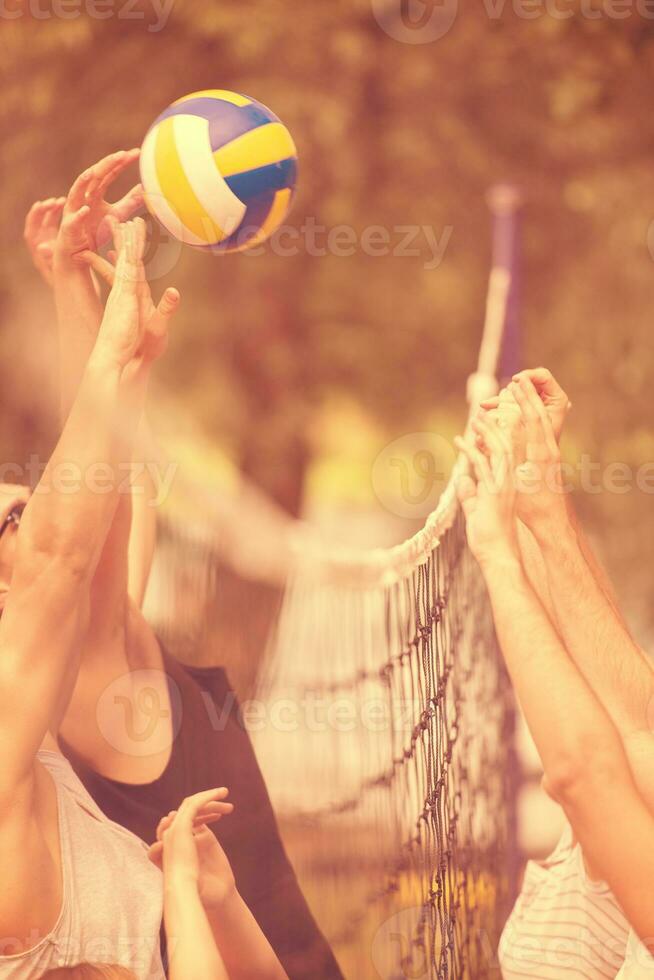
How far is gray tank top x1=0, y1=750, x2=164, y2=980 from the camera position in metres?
1.77

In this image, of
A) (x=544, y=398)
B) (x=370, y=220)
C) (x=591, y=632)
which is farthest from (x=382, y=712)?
(x=370, y=220)

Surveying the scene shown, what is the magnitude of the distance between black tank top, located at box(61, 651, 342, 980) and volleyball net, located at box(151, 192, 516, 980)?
8.5 inches

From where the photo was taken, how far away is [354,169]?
443 cm

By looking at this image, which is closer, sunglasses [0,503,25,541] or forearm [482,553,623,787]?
forearm [482,553,623,787]

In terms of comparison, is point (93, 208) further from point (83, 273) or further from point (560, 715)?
point (560, 715)

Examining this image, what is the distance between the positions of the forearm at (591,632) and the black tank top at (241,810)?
0.72m

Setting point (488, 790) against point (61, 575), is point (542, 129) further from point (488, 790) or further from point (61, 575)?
point (61, 575)

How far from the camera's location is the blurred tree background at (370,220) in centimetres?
356

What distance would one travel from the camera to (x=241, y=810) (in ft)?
7.45

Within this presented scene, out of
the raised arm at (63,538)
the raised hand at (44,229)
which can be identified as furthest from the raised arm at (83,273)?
the raised arm at (63,538)

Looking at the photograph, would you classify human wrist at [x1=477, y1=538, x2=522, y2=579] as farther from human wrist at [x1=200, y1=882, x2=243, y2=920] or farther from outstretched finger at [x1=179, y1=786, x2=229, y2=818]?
human wrist at [x1=200, y1=882, x2=243, y2=920]

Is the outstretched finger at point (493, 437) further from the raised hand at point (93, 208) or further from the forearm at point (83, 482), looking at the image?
the raised hand at point (93, 208)

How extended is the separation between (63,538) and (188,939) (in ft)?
2.03

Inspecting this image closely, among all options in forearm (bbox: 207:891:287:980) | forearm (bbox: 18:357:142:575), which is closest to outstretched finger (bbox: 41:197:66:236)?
forearm (bbox: 18:357:142:575)
